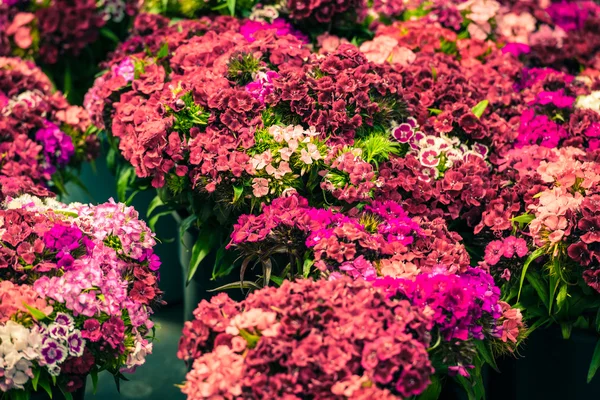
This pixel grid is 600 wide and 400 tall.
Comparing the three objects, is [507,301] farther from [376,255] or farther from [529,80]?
[529,80]

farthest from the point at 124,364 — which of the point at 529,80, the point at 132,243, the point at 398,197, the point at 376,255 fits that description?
the point at 529,80

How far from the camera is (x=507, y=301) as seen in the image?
3.62m

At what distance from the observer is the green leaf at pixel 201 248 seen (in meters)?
3.91

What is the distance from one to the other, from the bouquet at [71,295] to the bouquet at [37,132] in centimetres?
65

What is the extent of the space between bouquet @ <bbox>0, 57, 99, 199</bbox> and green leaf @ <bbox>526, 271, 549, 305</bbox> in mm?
2107

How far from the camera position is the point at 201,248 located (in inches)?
155

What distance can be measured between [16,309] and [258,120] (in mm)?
1230

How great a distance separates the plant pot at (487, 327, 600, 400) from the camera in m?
3.59

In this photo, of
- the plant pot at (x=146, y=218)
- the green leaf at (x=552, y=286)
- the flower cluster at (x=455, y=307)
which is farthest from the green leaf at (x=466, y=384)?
the plant pot at (x=146, y=218)

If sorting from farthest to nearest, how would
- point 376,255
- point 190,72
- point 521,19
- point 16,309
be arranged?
point 521,19
point 190,72
point 376,255
point 16,309

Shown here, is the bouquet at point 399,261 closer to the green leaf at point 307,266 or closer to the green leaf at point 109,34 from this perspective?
the green leaf at point 307,266

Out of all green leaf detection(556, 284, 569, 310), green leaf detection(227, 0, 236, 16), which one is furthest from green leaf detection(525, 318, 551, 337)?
green leaf detection(227, 0, 236, 16)

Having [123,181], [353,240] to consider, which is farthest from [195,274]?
[353,240]

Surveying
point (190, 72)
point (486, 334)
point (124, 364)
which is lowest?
point (124, 364)
